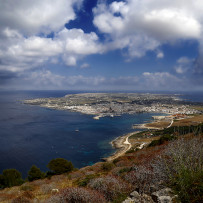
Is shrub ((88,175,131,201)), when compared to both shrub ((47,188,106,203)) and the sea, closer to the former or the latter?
shrub ((47,188,106,203))

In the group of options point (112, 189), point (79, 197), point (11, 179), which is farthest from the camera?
point (11, 179)

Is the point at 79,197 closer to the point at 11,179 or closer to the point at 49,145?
the point at 11,179

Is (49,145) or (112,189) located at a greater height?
(112,189)

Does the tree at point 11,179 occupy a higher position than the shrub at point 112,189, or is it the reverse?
the shrub at point 112,189

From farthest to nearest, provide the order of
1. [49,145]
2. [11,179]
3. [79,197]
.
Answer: [49,145] < [11,179] < [79,197]

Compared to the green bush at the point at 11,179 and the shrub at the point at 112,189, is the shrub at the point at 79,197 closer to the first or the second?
the shrub at the point at 112,189

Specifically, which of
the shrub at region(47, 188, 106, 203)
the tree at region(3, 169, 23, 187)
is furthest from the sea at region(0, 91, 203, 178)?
the shrub at region(47, 188, 106, 203)

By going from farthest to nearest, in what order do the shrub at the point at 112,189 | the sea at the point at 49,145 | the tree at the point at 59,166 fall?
the sea at the point at 49,145
the tree at the point at 59,166
the shrub at the point at 112,189

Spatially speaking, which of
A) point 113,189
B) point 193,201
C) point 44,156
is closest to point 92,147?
point 44,156

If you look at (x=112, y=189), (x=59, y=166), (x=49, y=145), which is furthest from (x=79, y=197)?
(x=49, y=145)

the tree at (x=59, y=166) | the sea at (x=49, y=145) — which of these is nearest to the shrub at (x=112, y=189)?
the tree at (x=59, y=166)

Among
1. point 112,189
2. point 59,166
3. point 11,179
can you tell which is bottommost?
point 11,179
